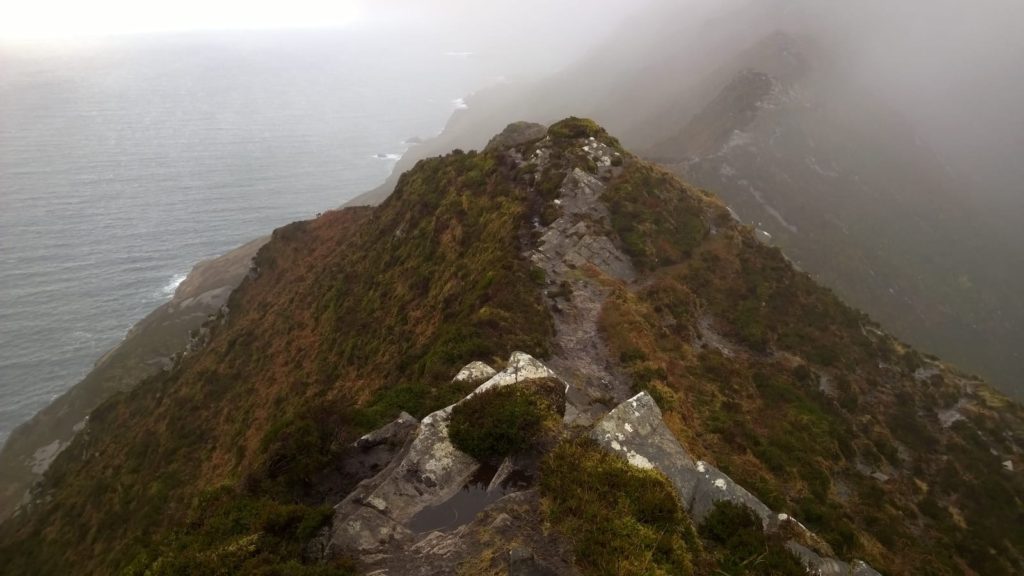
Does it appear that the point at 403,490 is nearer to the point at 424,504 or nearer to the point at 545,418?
the point at 424,504

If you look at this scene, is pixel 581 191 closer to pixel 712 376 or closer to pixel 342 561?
Result: pixel 712 376

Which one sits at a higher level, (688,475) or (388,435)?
(388,435)

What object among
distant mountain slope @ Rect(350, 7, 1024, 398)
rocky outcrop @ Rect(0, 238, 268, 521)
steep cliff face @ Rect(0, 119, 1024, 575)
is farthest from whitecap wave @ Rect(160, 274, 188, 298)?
steep cliff face @ Rect(0, 119, 1024, 575)

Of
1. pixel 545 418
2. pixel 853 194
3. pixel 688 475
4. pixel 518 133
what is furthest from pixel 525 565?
pixel 853 194

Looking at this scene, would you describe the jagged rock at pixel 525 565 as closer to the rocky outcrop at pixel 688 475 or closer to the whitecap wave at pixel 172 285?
the rocky outcrop at pixel 688 475

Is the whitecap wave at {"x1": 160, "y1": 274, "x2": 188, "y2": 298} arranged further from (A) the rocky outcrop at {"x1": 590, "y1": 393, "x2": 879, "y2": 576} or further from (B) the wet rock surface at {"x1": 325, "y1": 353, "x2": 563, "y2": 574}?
(A) the rocky outcrop at {"x1": 590, "y1": 393, "x2": 879, "y2": 576}
